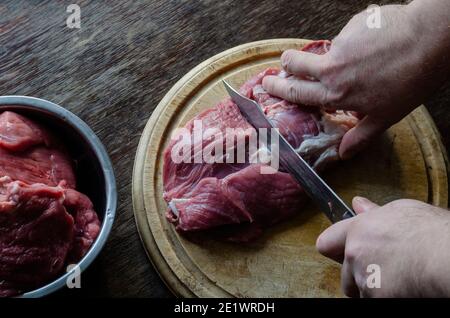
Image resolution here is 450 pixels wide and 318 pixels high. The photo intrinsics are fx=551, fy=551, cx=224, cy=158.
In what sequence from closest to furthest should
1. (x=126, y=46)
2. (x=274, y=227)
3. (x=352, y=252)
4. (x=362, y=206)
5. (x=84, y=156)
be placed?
(x=352, y=252) < (x=362, y=206) < (x=84, y=156) < (x=274, y=227) < (x=126, y=46)

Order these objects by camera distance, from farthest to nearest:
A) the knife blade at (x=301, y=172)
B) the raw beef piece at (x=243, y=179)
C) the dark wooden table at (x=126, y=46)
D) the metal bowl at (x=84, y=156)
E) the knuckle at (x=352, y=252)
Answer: the dark wooden table at (x=126, y=46) → the raw beef piece at (x=243, y=179) → the knife blade at (x=301, y=172) → the metal bowl at (x=84, y=156) → the knuckle at (x=352, y=252)

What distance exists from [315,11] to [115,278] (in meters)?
1.61

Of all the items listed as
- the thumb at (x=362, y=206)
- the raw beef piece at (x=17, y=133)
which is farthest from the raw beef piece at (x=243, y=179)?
the raw beef piece at (x=17, y=133)

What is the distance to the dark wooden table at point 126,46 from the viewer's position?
2.58 meters

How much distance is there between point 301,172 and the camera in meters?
2.23

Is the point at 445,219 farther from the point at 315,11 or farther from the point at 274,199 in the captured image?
the point at 315,11

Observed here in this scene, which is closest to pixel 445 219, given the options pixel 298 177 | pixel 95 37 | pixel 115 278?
pixel 298 177

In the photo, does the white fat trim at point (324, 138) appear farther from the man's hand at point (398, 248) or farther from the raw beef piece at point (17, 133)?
the raw beef piece at point (17, 133)

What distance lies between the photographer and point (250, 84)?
246cm

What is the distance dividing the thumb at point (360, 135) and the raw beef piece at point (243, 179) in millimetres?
50

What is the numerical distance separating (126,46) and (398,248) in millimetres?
1646

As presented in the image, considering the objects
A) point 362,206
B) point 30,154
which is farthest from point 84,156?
point 362,206

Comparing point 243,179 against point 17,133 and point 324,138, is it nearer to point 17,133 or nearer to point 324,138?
point 324,138

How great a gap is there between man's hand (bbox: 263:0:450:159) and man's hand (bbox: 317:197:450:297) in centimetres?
43
